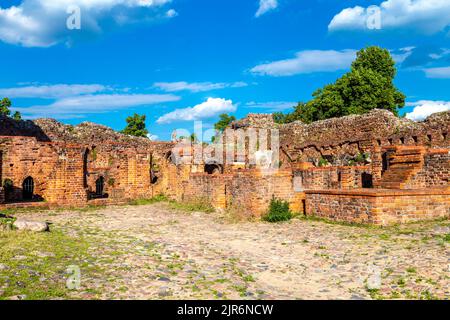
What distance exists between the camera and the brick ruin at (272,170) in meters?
12.5

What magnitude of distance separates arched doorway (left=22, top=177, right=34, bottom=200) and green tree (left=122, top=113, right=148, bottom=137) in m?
29.7

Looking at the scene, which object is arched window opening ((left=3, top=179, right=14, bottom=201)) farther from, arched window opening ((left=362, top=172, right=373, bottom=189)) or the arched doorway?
arched window opening ((left=362, top=172, right=373, bottom=189))

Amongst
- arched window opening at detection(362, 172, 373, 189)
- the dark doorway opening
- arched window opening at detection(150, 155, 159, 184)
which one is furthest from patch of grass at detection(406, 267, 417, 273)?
arched window opening at detection(150, 155, 159, 184)

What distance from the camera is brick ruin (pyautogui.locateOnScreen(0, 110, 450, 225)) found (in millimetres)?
12453

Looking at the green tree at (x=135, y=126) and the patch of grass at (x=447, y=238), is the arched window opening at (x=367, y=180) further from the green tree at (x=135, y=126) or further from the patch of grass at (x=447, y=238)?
the green tree at (x=135, y=126)

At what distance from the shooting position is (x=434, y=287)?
20.8 ft

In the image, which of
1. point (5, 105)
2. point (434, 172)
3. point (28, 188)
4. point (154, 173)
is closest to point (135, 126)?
point (5, 105)

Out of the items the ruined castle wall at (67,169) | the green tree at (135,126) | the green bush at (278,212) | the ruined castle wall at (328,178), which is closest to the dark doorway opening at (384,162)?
the ruined castle wall at (328,178)

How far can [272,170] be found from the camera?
1477 centimetres

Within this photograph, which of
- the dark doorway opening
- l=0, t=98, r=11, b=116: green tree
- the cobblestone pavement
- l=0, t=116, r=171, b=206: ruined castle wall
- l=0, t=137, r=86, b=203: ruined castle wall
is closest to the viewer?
the cobblestone pavement

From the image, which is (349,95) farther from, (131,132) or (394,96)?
(131,132)

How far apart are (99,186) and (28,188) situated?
4.74m

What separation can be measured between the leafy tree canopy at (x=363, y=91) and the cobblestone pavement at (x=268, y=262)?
30.7 meters

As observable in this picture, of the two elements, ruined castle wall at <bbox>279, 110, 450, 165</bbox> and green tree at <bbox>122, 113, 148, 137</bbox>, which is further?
green tree at <bbox>122, 113, 148, 137</bbox>
